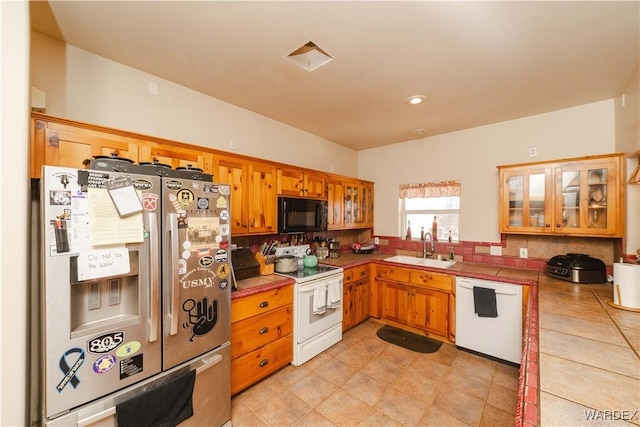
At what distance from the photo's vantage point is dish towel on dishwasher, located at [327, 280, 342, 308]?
8.92 feet

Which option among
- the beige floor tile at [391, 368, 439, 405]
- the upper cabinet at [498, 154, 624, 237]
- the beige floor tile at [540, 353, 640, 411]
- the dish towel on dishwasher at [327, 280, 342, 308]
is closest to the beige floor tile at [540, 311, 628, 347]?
the beige floor tile at [540, 353, 640, 411]

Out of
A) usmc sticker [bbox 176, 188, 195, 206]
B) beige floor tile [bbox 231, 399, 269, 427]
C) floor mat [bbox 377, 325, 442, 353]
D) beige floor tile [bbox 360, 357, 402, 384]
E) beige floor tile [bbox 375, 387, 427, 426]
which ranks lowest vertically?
beige floor tile [bbox 231, 399, 269, 427]

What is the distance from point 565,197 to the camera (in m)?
2.53

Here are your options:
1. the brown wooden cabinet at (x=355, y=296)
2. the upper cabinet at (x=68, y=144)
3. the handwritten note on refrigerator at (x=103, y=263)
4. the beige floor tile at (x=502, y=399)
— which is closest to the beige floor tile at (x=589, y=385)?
the beige floor tile at (x=502, y=399)

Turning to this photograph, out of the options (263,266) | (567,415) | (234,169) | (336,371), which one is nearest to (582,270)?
(567,415)

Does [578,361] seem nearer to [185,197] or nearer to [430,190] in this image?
[185,197]

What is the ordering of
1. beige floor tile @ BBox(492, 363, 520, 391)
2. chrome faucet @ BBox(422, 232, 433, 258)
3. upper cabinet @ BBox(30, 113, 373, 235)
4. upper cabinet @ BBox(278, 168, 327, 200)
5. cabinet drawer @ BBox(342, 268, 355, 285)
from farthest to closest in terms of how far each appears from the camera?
chrome faucet @ BBox(422, 232, 433, 258)
cabinet drawer @ BBox(342, 268, 355, 285)
upper cabinet @ BBox(278, 168, 327, 200)
beige floor tile @ BBox(492, 363, 520, 391)
upper cabinet @ BBox(30, 113, 373, 235)

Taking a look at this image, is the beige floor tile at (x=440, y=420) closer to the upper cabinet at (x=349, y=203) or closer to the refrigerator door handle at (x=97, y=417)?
the refrigerator door handle at (x=97, y=417)

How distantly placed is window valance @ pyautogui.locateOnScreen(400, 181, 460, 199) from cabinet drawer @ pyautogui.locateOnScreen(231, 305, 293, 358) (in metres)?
2.45

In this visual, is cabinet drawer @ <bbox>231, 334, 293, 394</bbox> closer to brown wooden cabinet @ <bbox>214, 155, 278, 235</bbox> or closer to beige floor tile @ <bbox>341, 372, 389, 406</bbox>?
beige floor tile @ <bbox>341, 372, 389, 406</bbox>

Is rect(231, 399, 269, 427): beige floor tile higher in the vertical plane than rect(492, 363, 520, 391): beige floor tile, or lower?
lower

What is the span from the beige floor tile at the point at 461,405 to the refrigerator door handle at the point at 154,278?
2071mm

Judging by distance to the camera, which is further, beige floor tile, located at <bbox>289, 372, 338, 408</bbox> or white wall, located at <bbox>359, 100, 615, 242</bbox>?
white wall, located at <bbox>359, 100, 615, 242</bbox>

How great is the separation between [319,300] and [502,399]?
5.46ft
